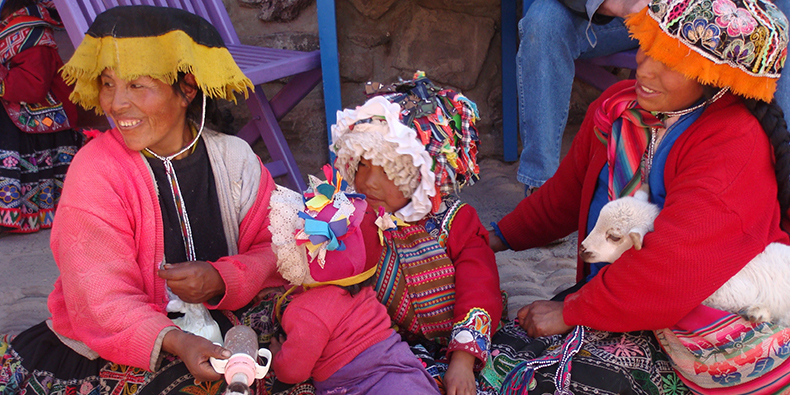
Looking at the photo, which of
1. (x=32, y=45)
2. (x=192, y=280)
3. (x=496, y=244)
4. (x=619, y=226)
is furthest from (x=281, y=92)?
(x=619, y=226)

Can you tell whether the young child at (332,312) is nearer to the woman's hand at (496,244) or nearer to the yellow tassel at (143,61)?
the yellow tassel at (143,61)

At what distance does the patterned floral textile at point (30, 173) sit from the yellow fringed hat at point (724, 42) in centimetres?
347

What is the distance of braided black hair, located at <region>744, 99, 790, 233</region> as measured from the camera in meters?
1.86

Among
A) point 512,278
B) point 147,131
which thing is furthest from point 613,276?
point 147,131

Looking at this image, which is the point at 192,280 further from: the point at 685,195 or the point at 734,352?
the point at 734,352

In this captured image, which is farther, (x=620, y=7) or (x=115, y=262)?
(x=620, y=7)

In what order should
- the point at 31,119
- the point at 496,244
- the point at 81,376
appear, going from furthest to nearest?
1. the point at 31,119
2. the point at 496,244
3. the point at 81,376

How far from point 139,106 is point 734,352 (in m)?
1.93

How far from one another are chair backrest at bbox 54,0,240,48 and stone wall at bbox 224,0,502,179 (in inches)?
13.3

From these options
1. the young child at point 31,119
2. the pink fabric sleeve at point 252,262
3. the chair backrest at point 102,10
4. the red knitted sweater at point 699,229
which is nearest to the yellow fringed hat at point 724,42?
the red knitted sweater at point 699,229

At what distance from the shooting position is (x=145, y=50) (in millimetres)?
1964

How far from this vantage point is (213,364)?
5.74 feet

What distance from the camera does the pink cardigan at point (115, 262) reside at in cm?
187

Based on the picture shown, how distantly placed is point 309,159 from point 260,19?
3.16 ft
